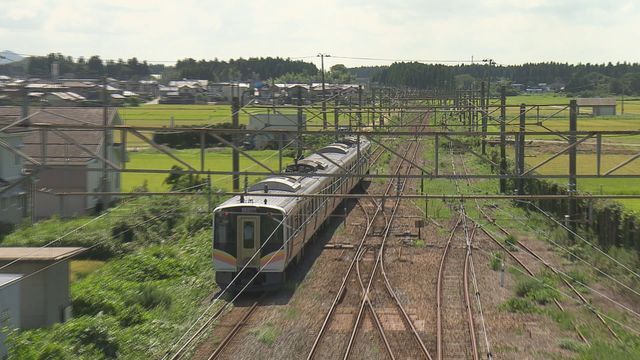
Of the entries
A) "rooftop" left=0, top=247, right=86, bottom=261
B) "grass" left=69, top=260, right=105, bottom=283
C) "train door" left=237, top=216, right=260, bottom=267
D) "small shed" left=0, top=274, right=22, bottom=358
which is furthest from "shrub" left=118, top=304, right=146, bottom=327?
"grass" left=69, top=260, right=105, bottom=283

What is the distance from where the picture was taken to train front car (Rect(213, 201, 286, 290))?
49.1ft

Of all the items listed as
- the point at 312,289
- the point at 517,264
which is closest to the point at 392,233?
the point at 517,264

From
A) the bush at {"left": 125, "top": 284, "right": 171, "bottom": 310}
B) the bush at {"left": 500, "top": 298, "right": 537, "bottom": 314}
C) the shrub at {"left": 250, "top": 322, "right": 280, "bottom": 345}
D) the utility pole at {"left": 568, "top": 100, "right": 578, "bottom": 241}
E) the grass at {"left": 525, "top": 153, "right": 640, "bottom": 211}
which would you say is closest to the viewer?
the shrub at {"left": 250, "top": 322, "right": 280, "bottom": 345}

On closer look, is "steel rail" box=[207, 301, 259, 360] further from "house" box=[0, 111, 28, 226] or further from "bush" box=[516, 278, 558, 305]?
"house" box=[0, 111, 28, 226]

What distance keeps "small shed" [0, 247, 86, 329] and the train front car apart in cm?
387

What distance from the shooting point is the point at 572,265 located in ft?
58.0

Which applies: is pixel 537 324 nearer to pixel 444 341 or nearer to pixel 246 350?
pixel 444 341

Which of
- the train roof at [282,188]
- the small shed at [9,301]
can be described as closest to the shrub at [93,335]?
the small shed at [9,301]

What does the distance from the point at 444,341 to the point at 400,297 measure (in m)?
3.02

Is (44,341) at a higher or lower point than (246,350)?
higher

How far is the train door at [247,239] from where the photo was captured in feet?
49.3

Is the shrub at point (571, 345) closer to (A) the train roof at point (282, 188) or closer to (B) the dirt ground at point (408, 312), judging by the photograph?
(B) the dirt ground at point (408, 312)

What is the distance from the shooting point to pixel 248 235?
49.5 ft

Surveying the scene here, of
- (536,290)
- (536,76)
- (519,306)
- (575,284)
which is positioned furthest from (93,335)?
(536,76)
